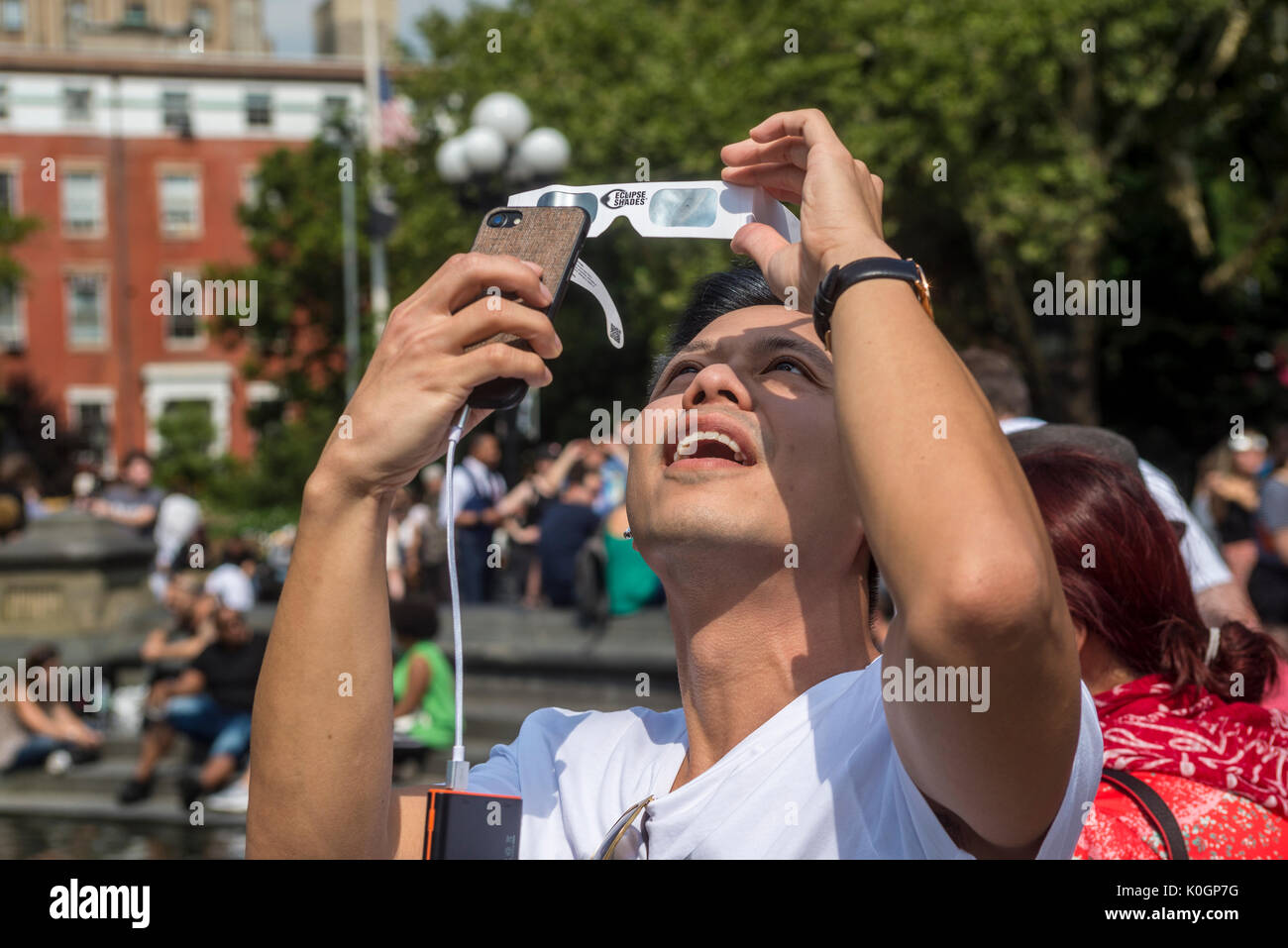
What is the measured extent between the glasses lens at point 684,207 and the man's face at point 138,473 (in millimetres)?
12765

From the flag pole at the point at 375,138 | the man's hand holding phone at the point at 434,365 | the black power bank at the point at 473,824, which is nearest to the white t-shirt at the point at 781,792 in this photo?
the black power bank at the point at 473,824

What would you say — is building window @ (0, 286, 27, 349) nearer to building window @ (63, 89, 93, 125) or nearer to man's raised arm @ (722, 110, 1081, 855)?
building window @ (63, 89, 93, 125)

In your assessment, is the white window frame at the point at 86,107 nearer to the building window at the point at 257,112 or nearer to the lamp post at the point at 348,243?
the building window at the point at 257,112

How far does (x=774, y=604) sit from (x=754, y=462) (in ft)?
0.68

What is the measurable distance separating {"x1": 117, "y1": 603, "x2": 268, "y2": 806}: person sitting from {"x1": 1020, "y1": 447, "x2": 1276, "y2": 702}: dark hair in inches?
280

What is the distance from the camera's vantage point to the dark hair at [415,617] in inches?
324

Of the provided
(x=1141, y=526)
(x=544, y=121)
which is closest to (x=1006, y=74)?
(x=544, y=121)

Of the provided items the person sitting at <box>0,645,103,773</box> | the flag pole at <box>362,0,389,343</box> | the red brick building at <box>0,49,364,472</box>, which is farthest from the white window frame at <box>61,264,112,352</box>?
the person sitting at <box>0,645,103,773</box>

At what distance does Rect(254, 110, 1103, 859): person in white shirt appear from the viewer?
54.6 inches

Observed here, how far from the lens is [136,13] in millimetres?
59688

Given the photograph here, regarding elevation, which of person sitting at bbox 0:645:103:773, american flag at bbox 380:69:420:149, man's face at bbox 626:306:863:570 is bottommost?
person sitting at bbox 0:645:103:773

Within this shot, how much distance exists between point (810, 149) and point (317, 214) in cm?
3846

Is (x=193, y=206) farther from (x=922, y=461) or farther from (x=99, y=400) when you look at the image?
(x=922, y=461)

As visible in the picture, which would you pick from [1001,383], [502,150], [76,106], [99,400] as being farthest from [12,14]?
[1001,383]
